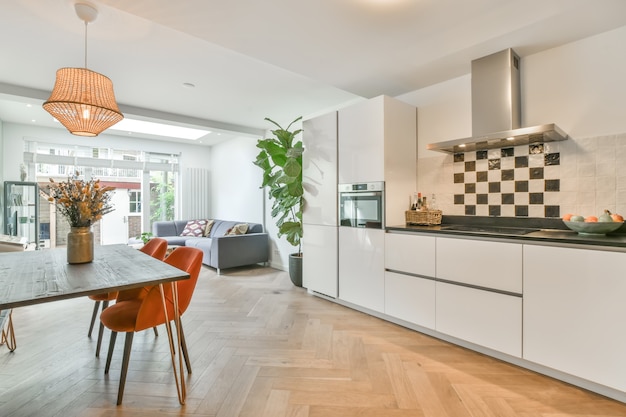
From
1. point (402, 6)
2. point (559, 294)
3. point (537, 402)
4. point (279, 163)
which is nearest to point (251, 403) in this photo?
point (537, 402)

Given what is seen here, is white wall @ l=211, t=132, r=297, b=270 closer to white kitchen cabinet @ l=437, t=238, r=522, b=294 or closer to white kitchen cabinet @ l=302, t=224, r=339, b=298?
white kitchen cabinet @ l=302, t=224, r=339, b=298

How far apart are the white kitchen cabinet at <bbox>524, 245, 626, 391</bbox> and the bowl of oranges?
295mm

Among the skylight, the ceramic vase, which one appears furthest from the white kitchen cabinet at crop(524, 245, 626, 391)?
the skylight

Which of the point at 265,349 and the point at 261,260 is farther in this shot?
the point at 261,260

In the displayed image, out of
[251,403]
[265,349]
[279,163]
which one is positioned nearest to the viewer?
[251,403]

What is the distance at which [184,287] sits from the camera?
1.92 m

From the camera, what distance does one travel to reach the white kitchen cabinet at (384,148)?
114 inches

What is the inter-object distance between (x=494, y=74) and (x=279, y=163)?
2.65m

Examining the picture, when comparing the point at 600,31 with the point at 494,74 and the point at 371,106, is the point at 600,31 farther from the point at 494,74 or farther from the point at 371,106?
the point at 371,106

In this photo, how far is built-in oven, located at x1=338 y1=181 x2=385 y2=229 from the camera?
292 cm

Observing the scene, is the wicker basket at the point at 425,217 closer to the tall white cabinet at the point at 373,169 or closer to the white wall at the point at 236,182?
the tall white cabinet at the point at 373,169

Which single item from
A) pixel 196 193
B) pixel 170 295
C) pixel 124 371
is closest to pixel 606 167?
pixel 170 295

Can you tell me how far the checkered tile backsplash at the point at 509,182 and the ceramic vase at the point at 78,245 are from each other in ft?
10.2

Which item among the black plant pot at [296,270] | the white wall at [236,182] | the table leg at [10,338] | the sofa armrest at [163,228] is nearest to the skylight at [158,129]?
the white wall at [236,182]
